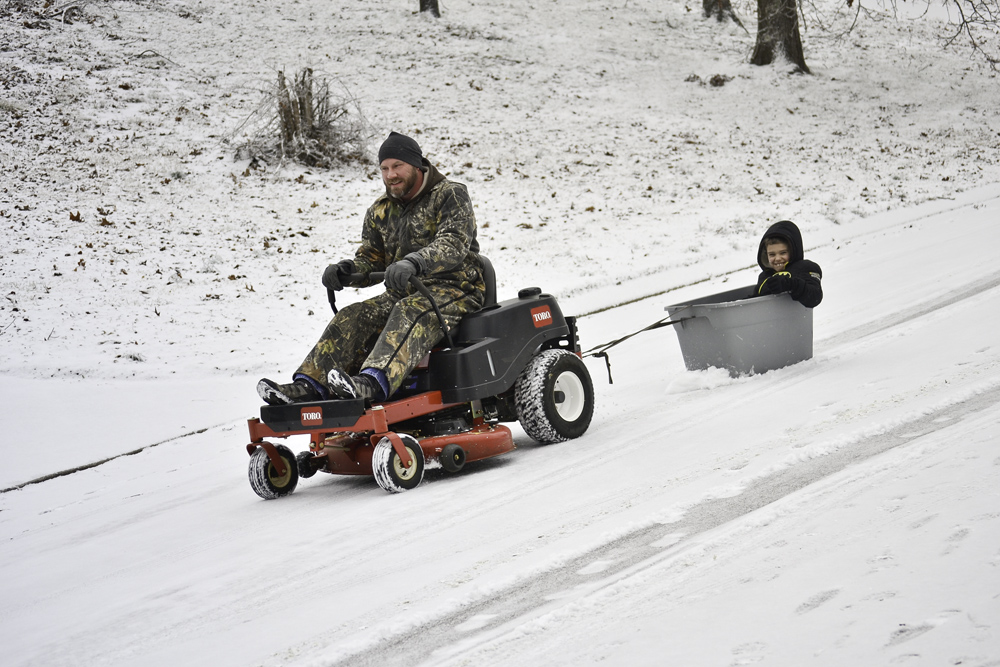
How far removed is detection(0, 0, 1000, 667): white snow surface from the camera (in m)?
2.64

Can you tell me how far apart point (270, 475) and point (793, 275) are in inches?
130

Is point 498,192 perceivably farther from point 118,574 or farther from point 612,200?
point 118,574

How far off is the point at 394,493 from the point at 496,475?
20.0 inches

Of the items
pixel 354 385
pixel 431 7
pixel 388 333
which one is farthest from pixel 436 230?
pixel 431 7

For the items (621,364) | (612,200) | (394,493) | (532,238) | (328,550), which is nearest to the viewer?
(328,550)

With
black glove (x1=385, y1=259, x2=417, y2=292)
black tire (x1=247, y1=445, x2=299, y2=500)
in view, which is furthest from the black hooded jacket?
black tire (x1=247, y1=445, x2=299, y2=500)

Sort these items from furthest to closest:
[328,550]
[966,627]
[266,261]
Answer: [266,261] < [328,550] < [966,627]

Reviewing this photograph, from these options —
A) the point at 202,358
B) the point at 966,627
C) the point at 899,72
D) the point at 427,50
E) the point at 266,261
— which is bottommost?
the point at 966,627

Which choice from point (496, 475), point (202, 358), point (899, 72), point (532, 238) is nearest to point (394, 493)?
point (496, 475)

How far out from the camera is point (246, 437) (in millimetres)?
6422

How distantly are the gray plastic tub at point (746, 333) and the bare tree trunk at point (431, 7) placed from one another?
20.5m

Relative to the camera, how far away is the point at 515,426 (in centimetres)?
591

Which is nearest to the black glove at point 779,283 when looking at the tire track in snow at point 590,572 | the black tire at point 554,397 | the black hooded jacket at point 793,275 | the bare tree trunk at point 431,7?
the black hooded jacket at point 793,275

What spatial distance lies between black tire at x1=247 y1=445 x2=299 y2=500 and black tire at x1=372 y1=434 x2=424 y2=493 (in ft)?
2.38
